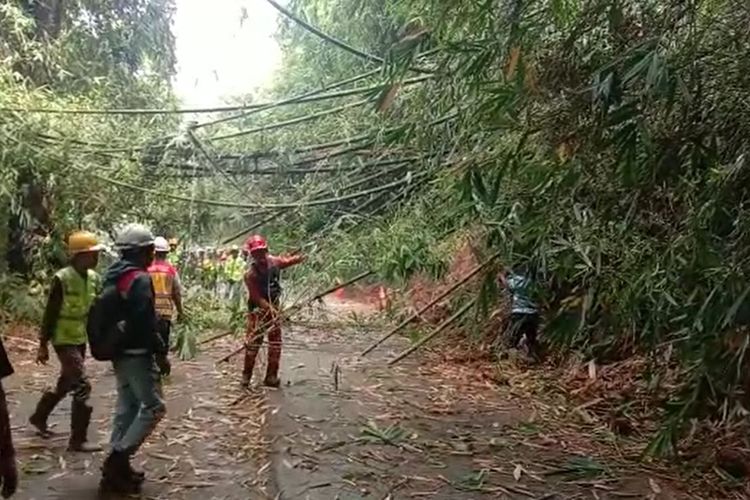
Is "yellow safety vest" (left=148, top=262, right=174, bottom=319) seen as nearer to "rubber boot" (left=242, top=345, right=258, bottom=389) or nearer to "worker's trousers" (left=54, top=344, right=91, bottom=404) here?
"rubber boot" (left=242, top=345, right=258, bottom=389)

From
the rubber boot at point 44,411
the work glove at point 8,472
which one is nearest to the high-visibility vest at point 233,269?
the rubber boot at point 44,411

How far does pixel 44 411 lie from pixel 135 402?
3.90ft

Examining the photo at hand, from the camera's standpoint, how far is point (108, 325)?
4215 millimetres

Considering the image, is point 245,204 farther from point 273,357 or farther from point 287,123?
point 273,357

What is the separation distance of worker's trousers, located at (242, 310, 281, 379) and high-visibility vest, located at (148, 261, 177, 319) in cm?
65

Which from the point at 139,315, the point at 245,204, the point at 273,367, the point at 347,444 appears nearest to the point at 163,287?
the point at 273,367

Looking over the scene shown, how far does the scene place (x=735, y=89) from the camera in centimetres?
320

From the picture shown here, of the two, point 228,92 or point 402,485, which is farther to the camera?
point 228,92

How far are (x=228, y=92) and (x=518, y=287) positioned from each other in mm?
7785

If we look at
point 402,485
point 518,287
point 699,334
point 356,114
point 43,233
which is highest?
point 356,114

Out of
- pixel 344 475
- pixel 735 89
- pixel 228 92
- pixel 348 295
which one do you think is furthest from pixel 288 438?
pixel 228 92

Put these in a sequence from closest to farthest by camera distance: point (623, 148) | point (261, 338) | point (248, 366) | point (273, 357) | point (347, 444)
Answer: point (623, 148)
point (347, 444)
point (261, 338)
point (273, 357)
point (248, 366)

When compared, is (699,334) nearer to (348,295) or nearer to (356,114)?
(356,114)

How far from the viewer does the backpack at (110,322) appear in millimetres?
4207
